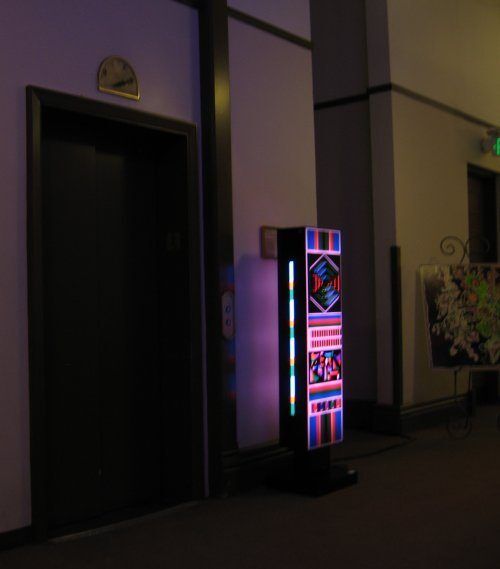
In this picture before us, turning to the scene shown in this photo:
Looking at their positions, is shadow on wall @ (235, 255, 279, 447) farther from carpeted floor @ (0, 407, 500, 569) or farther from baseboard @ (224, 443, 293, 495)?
carpeted floor @ (0, 407, 500, 569)

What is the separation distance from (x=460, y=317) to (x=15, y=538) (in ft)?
13.2

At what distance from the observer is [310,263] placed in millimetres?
4422

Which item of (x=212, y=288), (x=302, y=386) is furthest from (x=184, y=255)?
(x=302, y=386)

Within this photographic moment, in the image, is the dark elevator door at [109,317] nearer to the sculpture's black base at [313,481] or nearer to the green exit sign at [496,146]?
the sculpture's black base at [313,481]

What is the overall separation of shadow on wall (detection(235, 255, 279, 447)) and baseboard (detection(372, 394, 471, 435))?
1.69m

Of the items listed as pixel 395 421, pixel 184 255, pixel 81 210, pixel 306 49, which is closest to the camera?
pixel 81 210

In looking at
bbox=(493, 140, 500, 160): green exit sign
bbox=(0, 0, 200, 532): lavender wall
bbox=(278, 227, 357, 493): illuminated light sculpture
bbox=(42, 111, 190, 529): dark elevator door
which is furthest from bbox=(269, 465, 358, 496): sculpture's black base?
bbox=(493, 140, 500, 160): green exit sign

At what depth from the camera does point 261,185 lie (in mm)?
4805

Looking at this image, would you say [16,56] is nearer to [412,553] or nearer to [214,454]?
[214,454]

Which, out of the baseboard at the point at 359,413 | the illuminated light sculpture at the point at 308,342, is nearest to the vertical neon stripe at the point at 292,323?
the illuminated light sculpture at the point at 308,342

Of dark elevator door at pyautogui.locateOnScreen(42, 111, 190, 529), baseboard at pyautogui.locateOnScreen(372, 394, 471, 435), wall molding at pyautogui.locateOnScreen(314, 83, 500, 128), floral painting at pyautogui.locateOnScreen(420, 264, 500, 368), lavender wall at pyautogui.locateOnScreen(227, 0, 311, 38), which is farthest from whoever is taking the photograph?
wall molding at pyautogui.locateOnScreen(314, 83, 500, 128)

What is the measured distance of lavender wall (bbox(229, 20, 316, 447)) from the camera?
463cm

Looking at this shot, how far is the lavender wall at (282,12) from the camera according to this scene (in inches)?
189

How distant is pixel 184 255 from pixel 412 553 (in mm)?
2051
